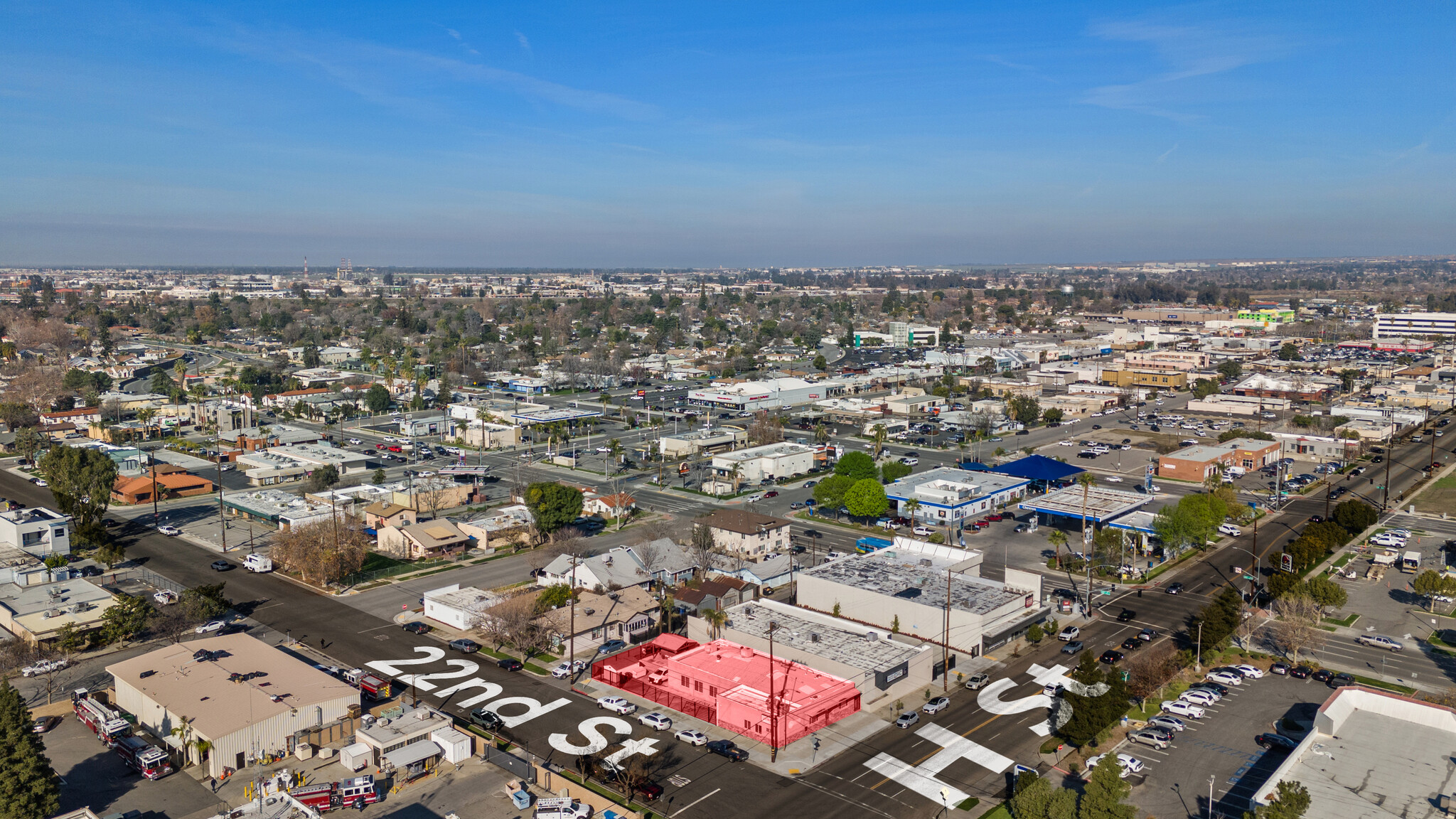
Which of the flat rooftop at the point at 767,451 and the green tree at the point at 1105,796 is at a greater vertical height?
the green tree at the point at 1105,796

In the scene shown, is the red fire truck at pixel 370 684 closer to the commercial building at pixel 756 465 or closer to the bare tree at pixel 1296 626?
the commercial building at pixel 756 465

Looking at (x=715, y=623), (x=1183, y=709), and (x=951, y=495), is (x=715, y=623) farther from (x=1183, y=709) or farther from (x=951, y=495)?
(x=951, y=495)

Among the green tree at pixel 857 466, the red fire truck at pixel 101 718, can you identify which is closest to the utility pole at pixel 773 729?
the red fire truck at pixel 101 718

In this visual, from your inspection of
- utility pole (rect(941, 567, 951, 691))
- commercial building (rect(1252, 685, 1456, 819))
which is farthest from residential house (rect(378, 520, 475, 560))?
commercial building (rect(1252, 685, 1456, 819))

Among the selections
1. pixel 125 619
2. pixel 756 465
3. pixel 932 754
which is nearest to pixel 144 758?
pixel 125 619

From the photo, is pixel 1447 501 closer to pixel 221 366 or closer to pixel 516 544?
pixel 516 544

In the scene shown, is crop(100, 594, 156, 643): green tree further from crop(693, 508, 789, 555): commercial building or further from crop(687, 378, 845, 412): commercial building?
crop(687, 378, 845, 412): commercial building

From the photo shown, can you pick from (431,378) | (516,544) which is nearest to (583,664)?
(516,544)
